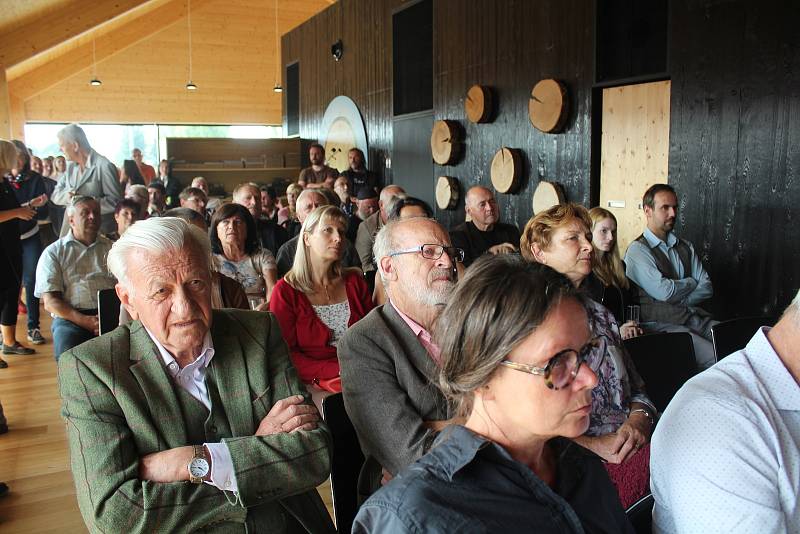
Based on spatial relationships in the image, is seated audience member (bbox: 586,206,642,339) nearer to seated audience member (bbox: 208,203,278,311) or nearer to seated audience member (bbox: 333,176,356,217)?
seated audience member (bbox: 208,203,278,311)

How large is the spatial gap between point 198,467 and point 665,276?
11.4 feet

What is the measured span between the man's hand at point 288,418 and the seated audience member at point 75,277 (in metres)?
2.62

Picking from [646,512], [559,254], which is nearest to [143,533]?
[646,512]

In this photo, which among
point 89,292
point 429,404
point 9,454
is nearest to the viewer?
point 429,404

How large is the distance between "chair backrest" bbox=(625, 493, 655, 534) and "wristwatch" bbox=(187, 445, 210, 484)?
94cm

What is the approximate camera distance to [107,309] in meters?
3.39

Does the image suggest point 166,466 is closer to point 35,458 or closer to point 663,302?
point 35,458

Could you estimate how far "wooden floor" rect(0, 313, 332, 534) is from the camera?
10.1 ft

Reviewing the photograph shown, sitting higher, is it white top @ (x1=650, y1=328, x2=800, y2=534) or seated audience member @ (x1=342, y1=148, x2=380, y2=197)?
seated audience member @ (x1=342, y1=148, x2=380, y2=197)

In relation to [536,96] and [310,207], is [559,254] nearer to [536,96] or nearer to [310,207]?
[310,207]

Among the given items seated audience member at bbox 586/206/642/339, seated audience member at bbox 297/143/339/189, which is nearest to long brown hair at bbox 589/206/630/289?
seated audience member at bbox 586/206/642/339

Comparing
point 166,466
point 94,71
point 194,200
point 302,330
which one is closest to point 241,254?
point 302,330

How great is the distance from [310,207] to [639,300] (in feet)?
7.91

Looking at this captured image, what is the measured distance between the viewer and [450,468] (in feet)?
3.68
